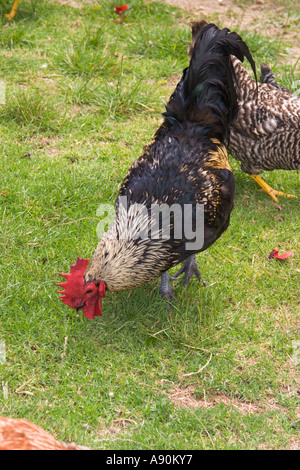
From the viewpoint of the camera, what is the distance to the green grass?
3.45 meters

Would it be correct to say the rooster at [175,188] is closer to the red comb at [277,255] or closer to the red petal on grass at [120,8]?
the red comb at [277,255]

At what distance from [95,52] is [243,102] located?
2.58 meters

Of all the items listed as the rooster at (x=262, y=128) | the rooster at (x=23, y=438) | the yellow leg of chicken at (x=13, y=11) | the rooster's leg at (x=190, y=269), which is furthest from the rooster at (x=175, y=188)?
the yellow leg of chicken at (x=13, y=11)

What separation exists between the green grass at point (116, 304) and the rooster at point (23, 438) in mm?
707

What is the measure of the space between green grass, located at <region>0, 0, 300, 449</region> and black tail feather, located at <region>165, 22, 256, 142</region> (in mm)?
1184

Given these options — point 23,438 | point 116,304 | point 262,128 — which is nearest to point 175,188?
point 116,304

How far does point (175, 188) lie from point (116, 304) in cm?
106

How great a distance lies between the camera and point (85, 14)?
26.2ft

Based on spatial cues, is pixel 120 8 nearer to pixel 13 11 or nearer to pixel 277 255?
pixel 13 11

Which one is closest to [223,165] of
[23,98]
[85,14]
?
[23,98]

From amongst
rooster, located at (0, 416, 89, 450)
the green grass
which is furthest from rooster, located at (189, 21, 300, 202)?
rooster, located at (0, 416, 89, 450)

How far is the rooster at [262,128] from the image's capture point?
509 cm

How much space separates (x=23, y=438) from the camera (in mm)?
2477
